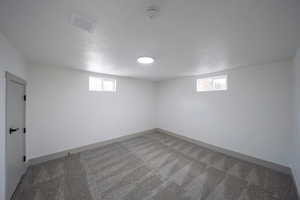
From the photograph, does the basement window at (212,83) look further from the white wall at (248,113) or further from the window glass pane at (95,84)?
the window glass pane at (95,84)

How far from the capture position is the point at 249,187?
6.05 ft

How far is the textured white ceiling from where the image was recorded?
927 millimetres

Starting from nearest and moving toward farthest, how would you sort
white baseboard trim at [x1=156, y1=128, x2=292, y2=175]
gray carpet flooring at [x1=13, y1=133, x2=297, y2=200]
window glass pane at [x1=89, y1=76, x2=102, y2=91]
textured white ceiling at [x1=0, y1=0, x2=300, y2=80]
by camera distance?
1. textured white ceiling at [x1=0, y1=0, x2=300, y2=80]
2. gray carpet flooring at [x1=13, y1=133, x2=297, y2=200]
3. white baseboard trim at [x1=156, y1=128, x2=292, y2=175]
4. window glass pane at [x1=89, y1=76, x2=102, y2=91]

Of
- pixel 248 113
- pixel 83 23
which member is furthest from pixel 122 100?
pixel 248 113

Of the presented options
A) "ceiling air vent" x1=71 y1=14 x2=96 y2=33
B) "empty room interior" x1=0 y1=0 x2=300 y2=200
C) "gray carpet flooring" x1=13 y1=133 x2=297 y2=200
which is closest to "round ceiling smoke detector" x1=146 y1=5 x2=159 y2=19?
"empty room interior" x1=0 y1=0 x2=300 y2=200

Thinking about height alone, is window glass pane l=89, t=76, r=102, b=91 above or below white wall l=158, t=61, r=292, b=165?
above

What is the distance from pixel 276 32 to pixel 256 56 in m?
0.92

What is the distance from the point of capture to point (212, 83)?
11.3ft

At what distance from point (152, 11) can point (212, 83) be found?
3.23 metres

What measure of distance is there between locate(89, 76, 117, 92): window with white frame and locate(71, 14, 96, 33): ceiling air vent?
241 cm

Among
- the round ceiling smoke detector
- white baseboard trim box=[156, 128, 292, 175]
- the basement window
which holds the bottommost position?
white baseboard trim box=[156, 128, 292, 175]

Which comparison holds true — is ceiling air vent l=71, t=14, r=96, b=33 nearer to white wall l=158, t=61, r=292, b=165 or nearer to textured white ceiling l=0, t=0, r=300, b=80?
textured white ceiling l=0, t=0, r=300, b=80

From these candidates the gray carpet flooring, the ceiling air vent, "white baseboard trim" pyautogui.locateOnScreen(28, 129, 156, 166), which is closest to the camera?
the ceiling air vent

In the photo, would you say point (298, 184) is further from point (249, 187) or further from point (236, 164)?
point (236, 164)
